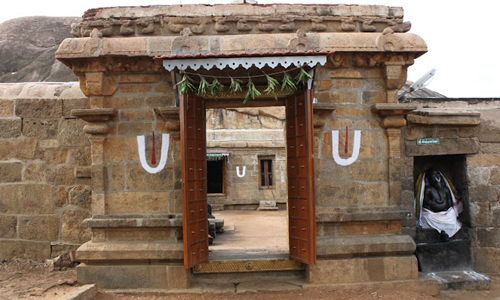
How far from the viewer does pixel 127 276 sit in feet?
16.9

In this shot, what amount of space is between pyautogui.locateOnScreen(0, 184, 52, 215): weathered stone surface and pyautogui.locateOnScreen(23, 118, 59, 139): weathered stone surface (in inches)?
29.8

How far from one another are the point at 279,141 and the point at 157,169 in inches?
513

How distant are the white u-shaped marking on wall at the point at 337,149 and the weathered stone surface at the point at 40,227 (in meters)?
4.20

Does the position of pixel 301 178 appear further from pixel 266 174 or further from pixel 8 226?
pixel 266 174

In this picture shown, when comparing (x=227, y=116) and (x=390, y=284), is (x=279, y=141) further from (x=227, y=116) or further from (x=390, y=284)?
(x=390, y=284)

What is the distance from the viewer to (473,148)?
5977mm

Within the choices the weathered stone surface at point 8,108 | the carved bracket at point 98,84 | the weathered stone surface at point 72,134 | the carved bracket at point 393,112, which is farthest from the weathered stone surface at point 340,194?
the weathered stone surface at point 8,108

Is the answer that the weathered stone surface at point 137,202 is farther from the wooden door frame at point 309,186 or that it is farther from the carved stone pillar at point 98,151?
the wooden door frame at point 309,186

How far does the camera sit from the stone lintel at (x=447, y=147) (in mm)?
5863

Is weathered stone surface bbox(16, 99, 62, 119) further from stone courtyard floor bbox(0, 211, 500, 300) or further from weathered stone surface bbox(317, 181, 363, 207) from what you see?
weathered stone surface bbox(317, 181, 363, 207)

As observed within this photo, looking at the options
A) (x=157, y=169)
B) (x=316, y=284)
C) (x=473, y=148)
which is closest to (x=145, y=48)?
(x=157, y=169)

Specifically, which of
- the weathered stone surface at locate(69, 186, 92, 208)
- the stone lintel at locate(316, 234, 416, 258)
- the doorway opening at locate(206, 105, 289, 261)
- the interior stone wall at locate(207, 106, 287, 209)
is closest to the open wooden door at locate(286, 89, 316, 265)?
the stone lintel at locate(316, 234, 416, 258)

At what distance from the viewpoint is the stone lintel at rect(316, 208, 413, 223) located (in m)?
5.23

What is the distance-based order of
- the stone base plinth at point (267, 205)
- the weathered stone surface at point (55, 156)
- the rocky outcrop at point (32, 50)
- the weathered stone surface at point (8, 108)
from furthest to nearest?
the rocky outcrop at point (32, 50) → the stone base plinth at point (267, 205) → the weathered stone surface at point (8, 108) → the weathered stone surface at point (55, 156)
